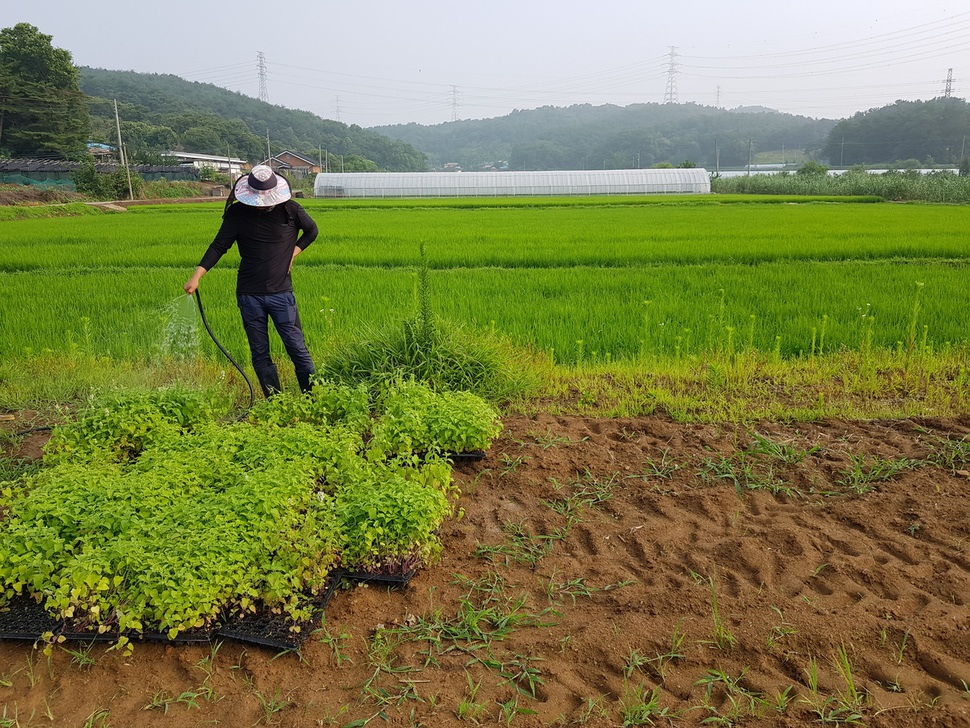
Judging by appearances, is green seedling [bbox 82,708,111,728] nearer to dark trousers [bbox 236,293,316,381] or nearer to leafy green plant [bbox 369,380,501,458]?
leafy green plant [bbox 369,380,501,458]

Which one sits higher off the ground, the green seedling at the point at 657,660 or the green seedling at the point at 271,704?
the green seedling at the point at 657,660

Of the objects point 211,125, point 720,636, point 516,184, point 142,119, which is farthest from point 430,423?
point 142,119

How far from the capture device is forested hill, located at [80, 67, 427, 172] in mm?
65250

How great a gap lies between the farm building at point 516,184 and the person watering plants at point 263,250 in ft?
131

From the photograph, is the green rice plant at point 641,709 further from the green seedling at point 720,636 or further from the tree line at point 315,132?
the tree line at point 315,132

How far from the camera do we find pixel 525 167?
116562 mm

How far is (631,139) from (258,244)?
106 m

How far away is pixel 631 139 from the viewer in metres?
103

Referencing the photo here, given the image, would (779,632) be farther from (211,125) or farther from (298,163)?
(211,125)

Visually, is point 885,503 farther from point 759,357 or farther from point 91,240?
point 91,240

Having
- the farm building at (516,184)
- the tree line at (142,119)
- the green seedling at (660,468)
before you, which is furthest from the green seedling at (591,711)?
the tree line at (142,119)

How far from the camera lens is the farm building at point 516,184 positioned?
4261 centimetres

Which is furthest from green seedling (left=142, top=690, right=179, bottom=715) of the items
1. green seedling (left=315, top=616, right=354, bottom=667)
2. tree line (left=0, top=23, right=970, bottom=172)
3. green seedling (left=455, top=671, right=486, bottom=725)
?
tree line (left=0, top=23, right=970, bottom=172)

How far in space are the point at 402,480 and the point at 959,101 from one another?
94.4 m
